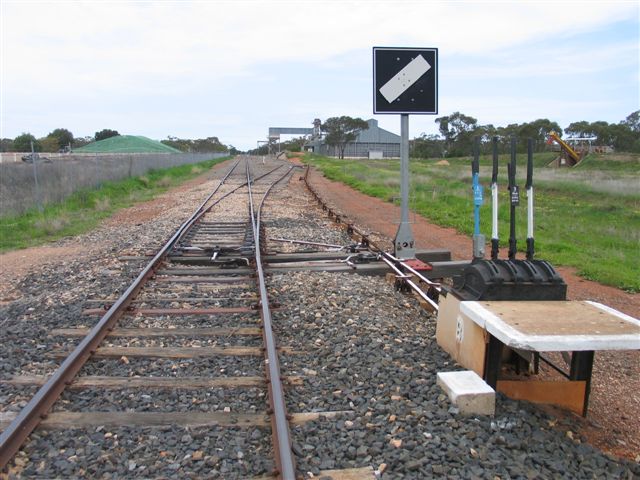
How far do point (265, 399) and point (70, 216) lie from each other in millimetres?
12314

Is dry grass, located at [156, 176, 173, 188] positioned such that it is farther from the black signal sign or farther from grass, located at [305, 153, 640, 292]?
the black signal sign

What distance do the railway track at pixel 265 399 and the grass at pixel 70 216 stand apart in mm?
5930

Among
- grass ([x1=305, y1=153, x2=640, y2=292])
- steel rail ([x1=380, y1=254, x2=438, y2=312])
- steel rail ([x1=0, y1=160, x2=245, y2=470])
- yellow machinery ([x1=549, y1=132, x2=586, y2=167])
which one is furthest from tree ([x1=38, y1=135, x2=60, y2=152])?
steel rail ([x1=0, y1=160, x2=245, y2=470])

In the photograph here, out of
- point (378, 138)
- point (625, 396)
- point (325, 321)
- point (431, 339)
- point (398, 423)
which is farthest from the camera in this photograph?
point (378, 138)

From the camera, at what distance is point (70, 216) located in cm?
1466

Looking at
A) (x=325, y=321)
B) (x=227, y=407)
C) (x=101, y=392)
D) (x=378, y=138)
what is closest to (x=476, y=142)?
(x=325, y=321)

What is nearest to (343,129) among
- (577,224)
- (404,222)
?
(577,224)

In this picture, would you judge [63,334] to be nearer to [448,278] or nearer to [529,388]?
[529,388]

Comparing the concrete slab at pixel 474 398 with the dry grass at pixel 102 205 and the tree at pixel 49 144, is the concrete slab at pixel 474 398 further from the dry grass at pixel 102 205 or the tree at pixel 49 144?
the tree at pixel 49 144

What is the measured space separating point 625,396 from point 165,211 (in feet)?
43.4

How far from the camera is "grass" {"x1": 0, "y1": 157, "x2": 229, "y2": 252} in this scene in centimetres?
1178

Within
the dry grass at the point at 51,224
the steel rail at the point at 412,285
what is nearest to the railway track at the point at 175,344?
the steel rail at the point at 412,285

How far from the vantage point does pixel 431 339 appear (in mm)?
5066

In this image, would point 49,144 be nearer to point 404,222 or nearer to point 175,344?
point 404,222
